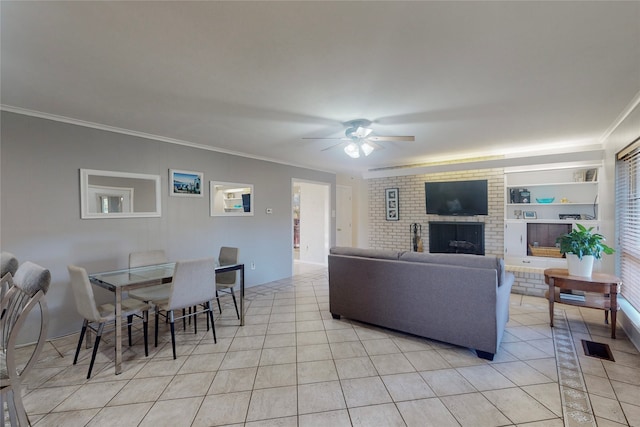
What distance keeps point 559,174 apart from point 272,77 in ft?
16.6

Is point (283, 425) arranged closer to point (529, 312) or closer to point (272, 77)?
point (272, 77)

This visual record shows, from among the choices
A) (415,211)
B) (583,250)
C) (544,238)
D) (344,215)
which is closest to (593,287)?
(583,250)

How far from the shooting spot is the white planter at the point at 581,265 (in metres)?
3.04

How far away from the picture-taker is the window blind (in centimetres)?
286

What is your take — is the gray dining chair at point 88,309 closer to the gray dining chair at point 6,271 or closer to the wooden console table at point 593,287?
the gray dining chair at point 6,271

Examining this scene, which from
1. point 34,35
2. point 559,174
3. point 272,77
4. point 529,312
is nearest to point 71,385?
point 34,35

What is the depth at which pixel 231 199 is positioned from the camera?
15.3 ft

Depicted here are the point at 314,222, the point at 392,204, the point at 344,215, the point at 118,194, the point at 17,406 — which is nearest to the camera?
the point at 17,406

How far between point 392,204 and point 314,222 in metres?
1.90

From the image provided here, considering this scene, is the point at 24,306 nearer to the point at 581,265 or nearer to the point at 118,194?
the point at 118,194

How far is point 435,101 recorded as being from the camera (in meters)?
2.63

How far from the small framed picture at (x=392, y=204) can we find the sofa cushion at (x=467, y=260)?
3.56 metres

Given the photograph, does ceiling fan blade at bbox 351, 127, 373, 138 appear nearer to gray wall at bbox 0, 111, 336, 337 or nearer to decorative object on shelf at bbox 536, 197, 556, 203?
gray wall at bbox 0, 111, 336, 337

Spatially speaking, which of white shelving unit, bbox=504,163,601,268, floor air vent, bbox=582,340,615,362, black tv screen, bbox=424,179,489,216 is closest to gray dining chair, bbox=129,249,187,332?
floor air vent, bbox=582,340,615,362
